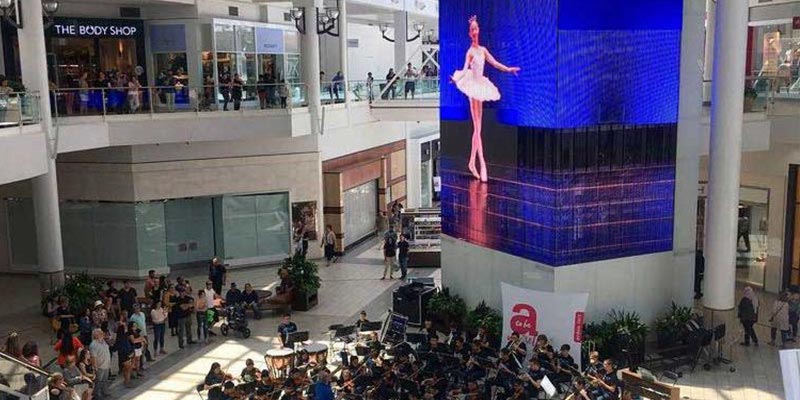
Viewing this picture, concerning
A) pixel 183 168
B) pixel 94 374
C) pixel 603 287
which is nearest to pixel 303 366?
pixel 94 374

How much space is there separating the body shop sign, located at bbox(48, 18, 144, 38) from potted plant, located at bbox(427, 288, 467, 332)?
1380cm

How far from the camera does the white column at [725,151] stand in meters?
15.9

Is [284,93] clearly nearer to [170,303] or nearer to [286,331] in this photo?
[170,303]

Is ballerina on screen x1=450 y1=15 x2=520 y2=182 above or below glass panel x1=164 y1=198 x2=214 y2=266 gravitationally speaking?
above

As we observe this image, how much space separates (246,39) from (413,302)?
13.0 metres

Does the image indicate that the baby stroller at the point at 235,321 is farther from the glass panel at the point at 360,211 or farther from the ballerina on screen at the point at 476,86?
the glass panel at the point at 360,211

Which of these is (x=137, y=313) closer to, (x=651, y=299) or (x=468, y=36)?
(x=468, y=36)

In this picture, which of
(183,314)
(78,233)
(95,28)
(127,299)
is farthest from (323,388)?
(95,28)

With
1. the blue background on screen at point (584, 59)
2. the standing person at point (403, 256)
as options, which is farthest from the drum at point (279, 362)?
the standing person at point (403, 256)

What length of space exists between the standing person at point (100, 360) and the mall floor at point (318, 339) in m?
0.44

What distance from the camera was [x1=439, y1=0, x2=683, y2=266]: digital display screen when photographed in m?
16.0

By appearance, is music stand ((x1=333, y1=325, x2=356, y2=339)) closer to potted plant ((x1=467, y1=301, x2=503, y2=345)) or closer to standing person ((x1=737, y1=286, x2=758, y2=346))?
potted plant ((x1=467, y1=301, x2=503, y2=345))

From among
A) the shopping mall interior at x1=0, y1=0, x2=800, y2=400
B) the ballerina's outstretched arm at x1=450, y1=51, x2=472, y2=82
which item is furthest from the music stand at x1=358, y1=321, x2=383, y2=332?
the ballerina's outstretched arm at x1=450, y1=51, x2=472, y2=82

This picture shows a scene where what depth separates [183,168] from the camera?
24.5 m
